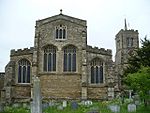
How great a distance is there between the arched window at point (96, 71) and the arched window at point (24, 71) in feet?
23.2

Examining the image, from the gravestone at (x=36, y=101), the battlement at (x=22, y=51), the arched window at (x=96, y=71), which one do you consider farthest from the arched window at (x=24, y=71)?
the gravestone at (x=36, y=101)

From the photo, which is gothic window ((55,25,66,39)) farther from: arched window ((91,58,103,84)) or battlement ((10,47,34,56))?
arched window ((91,58,103,84))

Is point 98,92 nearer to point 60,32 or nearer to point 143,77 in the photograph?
point 60,32

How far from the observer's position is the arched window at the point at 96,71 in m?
39.7

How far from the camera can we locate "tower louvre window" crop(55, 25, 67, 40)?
4016 cm

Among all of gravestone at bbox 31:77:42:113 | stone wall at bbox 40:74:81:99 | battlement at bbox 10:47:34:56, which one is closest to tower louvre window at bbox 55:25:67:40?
battlement at bbox 10:47:34:56

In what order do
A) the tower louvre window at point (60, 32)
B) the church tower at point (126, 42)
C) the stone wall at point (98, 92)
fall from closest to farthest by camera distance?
the stone wall at point (98, 92), the tower louvre window at point (60, 32), the church tower at point (126, 42)

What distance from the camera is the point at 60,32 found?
40.3 metres

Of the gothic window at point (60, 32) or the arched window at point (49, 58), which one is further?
the gothic window at point (60, 32)

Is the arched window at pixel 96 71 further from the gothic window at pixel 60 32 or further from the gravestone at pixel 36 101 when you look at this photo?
the gravestone at pixel 36 101

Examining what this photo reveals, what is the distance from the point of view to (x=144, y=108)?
86.0 ft

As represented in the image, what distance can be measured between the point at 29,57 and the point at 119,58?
71.9 ft

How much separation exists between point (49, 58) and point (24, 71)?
3157 mm

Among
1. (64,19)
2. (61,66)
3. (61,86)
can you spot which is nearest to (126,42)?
(64,19)
